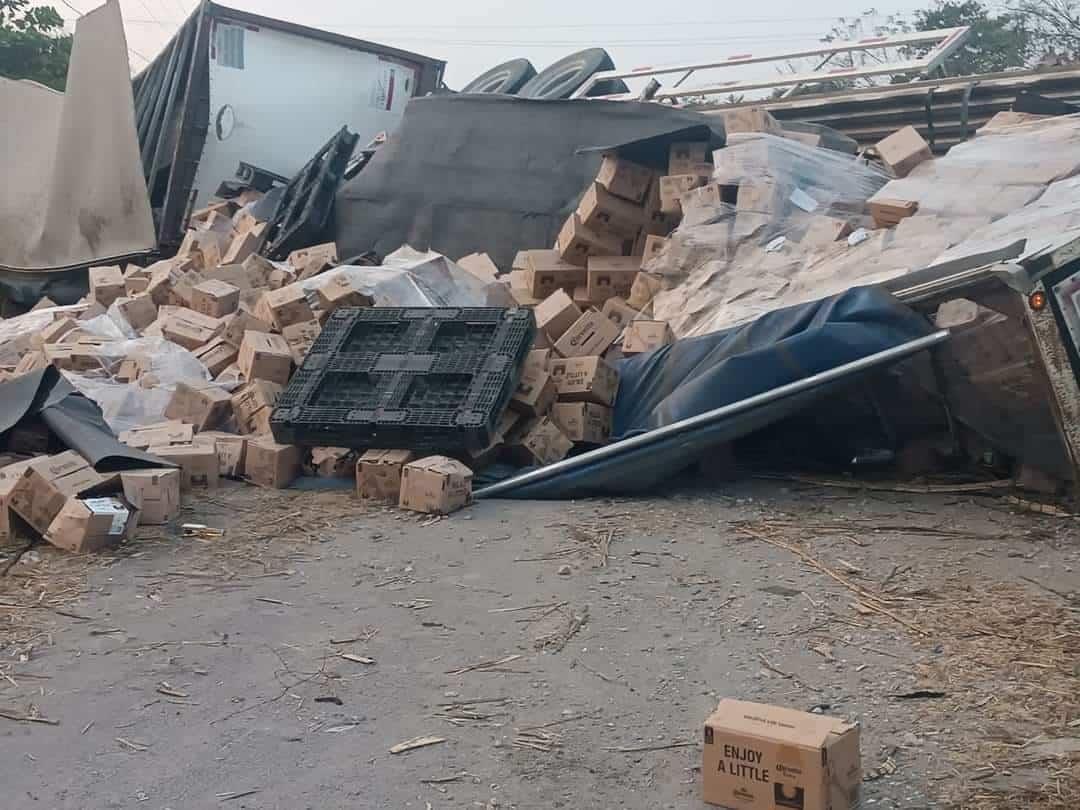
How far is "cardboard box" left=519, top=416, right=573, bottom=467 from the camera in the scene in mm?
6203

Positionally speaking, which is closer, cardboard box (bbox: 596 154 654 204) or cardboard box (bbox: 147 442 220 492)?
cardboard box (bbox: 147 442 220 492)

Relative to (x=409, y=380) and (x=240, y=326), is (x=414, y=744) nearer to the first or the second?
(x=409, y=380)

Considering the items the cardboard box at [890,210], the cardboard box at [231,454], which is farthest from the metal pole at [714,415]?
the cardboard box at [890,210]

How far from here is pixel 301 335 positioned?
7.23 meters

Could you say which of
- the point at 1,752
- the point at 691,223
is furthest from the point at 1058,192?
the point at 1,752

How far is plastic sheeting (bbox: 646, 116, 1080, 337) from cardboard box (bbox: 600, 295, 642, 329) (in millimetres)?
220

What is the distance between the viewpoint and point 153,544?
17.0 ft

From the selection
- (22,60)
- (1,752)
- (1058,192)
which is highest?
(22,60)

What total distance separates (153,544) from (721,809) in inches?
122

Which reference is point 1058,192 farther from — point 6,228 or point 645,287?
point 6,228

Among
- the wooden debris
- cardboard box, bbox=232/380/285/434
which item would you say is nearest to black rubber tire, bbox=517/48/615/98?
cardboard box, bbox=232/380/285/434

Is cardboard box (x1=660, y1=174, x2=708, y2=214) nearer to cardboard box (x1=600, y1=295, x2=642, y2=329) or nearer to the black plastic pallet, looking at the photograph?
cardboard box (x1=600, y1=295, x2=642, y2=329)

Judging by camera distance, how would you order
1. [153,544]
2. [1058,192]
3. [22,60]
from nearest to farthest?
1. [153,544]
2. [1058,192]
3. [22,60]

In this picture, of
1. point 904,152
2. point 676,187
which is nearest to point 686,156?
point 676,187
